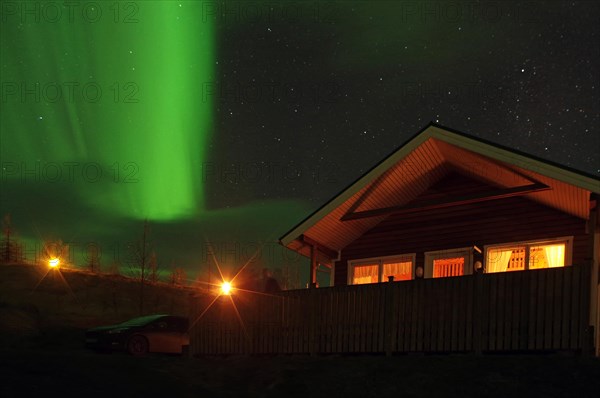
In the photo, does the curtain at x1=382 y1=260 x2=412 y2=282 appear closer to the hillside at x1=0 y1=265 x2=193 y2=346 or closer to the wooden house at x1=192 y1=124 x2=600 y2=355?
the wooden house at x1=192 y1=124 x2=600 y2=355

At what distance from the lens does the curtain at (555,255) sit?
19.9 m

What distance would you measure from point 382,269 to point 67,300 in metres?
43.2

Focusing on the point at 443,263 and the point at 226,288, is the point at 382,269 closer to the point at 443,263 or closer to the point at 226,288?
the point at 443,263

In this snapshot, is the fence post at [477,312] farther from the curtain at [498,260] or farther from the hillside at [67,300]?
the hillside at [67,300]

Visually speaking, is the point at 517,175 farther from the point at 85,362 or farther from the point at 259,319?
the point at 85,362

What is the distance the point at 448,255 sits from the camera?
73.7 ft

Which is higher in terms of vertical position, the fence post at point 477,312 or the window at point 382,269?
the window at point 382,269

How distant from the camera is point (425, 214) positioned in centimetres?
2297

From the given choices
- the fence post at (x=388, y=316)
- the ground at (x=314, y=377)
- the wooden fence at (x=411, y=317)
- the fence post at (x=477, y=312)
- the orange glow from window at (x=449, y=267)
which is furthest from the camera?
the orange glow from window at (x=449, y=267)

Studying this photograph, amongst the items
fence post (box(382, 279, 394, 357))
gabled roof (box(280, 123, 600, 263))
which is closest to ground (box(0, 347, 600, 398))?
fence post (box(382, 279, 394, 357))

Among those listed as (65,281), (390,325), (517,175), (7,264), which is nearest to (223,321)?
(390,325)

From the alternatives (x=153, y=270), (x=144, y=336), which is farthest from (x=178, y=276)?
(x=144, y=336)

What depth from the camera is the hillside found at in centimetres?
3706

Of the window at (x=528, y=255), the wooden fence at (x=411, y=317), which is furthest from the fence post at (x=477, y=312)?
the window at (x=528, y=255)
